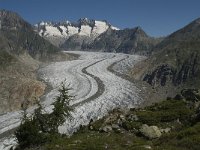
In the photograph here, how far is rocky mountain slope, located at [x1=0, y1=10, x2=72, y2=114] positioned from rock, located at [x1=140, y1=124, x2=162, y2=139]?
2120 centimetres

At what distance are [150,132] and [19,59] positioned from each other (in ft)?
345

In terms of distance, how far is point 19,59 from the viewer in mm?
129500

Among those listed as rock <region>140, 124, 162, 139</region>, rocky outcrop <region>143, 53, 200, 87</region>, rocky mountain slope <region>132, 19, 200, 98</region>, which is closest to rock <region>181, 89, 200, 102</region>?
rock <region>140, 124, 162, 139</region>

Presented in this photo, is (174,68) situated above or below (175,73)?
above

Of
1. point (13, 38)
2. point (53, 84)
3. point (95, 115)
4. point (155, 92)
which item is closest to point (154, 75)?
point (155, 92)

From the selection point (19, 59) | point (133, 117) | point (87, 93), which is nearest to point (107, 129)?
point (133, 117)

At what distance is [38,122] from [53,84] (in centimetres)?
5663

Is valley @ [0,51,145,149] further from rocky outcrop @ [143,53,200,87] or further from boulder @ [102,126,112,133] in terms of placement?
boulder @ [102,126,112,133]

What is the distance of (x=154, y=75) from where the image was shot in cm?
10775

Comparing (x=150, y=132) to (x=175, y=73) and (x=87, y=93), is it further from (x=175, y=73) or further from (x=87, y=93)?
(x=175, y=73)

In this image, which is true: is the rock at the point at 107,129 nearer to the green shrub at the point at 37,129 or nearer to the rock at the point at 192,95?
the green shrub at the point at 37,129

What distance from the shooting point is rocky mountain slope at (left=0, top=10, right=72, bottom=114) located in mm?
78875

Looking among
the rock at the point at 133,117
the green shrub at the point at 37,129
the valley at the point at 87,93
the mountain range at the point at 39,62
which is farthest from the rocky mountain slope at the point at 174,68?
the rock at the point at 133,117

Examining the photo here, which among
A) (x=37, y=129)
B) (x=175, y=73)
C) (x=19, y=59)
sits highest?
(x=175, y=73)
